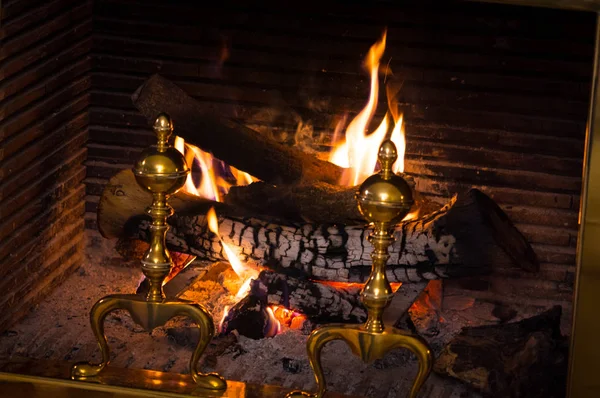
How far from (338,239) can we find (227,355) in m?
0.31

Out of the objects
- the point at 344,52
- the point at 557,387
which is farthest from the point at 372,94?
the point at 557,387

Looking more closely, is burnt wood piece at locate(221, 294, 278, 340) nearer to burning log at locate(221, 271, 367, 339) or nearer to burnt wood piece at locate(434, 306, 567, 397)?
burning log at locate(221, 271, 367, 339)

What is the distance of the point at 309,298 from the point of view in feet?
Result: 6.80

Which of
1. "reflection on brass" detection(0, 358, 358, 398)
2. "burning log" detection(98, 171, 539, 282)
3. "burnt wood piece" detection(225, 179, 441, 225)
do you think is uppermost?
"burnt wood piece" detection(225, 179, 441, 225)

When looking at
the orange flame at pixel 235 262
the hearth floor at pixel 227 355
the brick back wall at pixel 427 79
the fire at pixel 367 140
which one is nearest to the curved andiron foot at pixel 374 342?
the hearth floor at pixel 227 355

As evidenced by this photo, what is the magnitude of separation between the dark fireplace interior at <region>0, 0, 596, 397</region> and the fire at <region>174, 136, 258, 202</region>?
4.3 inches

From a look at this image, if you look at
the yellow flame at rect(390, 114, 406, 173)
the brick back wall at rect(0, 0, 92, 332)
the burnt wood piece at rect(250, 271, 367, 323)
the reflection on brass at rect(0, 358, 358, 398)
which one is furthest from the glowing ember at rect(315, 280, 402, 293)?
the brick back wall at rect(0, 0, 92, 332)

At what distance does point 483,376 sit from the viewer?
1.89 meters

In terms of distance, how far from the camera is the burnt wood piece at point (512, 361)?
188cm

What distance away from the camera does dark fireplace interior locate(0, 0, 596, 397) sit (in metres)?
2.12

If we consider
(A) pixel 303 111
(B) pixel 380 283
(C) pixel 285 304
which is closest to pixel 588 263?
(B) pixel 380 283

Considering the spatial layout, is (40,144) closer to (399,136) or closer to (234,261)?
(234,261)

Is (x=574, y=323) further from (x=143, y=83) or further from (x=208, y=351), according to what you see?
(x=143, y=83)

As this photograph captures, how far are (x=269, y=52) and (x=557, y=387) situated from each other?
0.93m
